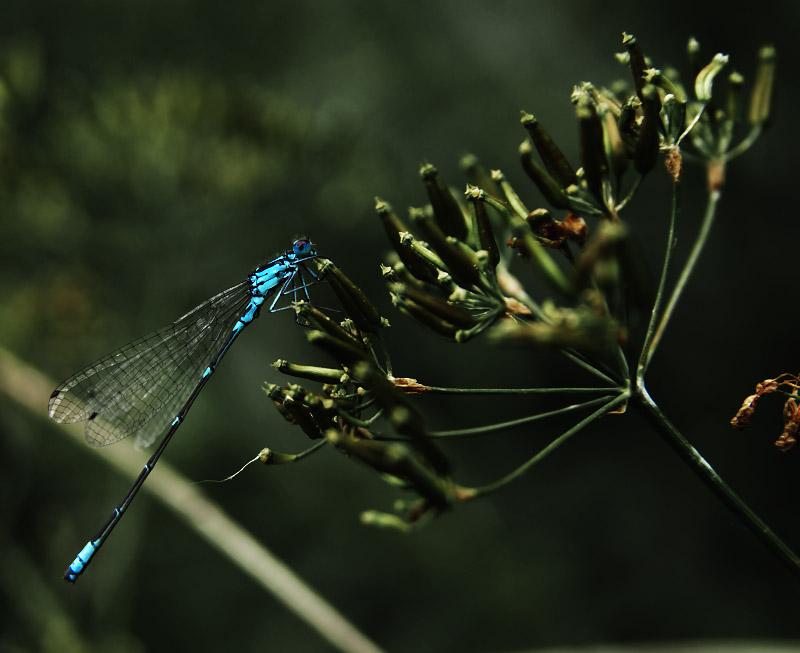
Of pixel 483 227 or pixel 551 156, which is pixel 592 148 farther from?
pixel 483 227

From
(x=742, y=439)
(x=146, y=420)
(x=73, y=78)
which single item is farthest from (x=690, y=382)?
(x=73, y=78)

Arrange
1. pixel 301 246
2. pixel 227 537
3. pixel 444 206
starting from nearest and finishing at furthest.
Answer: pixel 444 206, pixel 301 246, pixel 227 537

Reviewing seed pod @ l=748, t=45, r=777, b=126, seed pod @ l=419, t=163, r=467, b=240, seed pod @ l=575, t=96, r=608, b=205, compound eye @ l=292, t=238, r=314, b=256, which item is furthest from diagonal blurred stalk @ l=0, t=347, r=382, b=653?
seed pod @ l=748, t=45, r=777, b=126

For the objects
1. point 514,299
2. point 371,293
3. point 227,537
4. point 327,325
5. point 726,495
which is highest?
point 371,293

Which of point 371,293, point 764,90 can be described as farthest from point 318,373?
point 371,293

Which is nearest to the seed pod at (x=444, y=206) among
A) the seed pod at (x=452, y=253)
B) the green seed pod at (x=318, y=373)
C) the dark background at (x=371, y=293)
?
the seed pod at (x=452, y=253)

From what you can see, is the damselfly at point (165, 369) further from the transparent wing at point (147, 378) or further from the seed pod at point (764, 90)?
the seed pod at point (764, 90)

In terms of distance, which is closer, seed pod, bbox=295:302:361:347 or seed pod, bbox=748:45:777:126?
seed pod, bbox=295:302:361:347

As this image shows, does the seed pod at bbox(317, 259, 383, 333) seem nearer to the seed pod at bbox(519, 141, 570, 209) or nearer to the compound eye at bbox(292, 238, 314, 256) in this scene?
the seed pod at bbox(519, 141, 570, 209)
